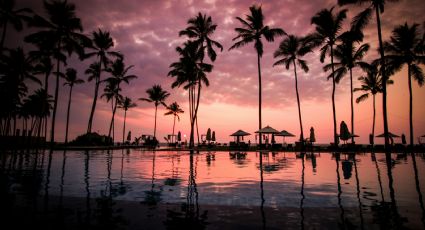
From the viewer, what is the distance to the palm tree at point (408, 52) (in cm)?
2817

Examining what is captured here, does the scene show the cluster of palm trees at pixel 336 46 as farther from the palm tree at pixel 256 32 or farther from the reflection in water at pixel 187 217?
the reflection in water at pixel 187 217

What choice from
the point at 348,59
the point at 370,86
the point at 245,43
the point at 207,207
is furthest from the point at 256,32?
the point at 207,207

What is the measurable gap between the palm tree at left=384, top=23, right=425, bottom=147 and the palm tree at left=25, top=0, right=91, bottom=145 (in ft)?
125

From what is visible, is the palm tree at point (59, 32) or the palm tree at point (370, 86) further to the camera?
the palm tree at point (370, 86)

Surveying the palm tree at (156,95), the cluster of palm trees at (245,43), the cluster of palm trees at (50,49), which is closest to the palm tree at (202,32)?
the cluster of palm trees at (245,43)

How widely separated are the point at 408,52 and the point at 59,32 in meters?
42.5

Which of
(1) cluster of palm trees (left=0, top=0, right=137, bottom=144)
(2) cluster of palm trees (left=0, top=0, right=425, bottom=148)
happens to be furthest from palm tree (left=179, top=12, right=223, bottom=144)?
(1) cluster of palm trees (left=0, top=0, right=137, bottom=144)

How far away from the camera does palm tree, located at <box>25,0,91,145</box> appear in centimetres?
2860

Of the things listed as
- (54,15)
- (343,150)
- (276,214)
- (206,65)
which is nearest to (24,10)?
(54,15)

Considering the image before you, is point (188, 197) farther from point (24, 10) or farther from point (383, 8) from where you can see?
point (24, 10)

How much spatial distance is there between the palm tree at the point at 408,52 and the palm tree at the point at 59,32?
3804cm

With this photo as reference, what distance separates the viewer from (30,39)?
92.2 feet

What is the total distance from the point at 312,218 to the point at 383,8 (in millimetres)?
23212

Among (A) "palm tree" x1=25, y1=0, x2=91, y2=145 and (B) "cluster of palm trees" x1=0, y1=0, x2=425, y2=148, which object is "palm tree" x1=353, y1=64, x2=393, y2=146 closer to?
(B) "cluster of palm trees" x1=0, y1=0, x2=425, y2=148
